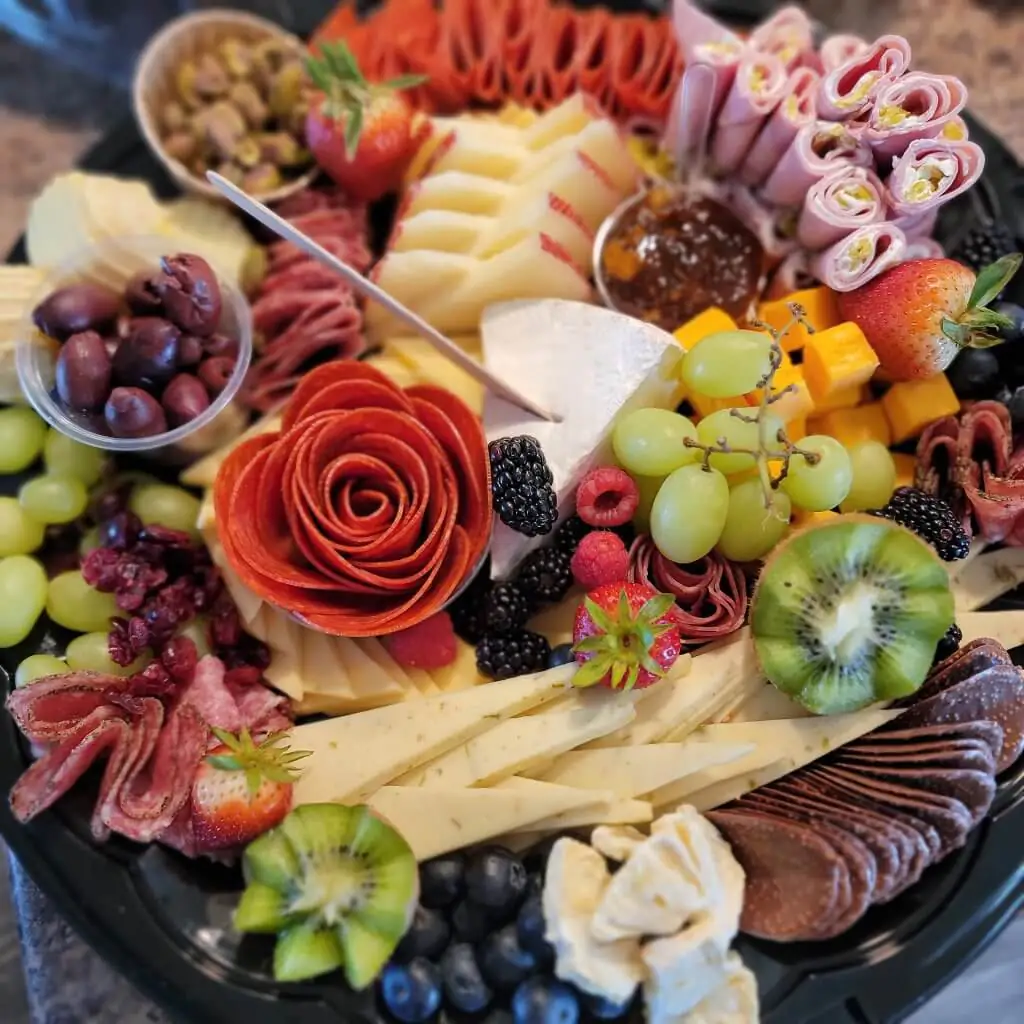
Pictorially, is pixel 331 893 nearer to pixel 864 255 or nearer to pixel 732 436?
pixel 732 436

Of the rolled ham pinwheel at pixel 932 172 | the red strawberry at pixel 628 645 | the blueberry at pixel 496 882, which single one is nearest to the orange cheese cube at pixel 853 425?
the rolled ham pinwheel at pixel 932 172

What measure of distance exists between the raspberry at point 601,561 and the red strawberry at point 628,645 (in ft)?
0.20

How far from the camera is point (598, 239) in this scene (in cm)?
136

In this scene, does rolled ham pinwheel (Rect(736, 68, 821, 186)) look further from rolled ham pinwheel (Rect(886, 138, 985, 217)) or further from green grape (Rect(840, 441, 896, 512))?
green grape (Rect(840, 441, 896, 512))

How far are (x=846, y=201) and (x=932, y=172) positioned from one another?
0.34 feet

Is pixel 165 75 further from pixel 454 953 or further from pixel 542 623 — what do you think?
pixel 454 953

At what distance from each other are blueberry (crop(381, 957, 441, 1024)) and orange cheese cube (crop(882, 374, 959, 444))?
0.87 m

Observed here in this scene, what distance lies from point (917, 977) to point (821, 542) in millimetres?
465

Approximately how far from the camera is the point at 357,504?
1184 millimetres

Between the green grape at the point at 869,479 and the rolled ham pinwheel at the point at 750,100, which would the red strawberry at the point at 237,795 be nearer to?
the green grape at the point at 869,479

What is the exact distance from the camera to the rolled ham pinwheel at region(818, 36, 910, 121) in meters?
1.20

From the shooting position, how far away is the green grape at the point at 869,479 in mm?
1180

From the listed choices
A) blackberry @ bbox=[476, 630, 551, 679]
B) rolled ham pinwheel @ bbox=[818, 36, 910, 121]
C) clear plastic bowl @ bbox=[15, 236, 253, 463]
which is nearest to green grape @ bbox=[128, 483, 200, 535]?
clear plastic bowl @ bbox=[15, 236, 253, 463]

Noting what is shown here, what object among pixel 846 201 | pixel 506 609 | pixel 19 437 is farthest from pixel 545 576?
pixel 19 437
